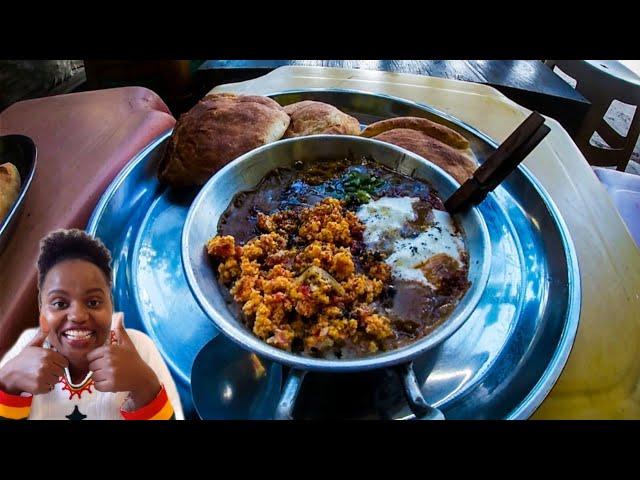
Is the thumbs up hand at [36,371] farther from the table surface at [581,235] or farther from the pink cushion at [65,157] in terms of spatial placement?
the table surface at [581,235]

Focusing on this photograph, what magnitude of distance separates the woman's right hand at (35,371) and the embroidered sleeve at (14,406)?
0.01 meters

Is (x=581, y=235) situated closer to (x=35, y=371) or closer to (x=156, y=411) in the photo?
(x=156, y=411)

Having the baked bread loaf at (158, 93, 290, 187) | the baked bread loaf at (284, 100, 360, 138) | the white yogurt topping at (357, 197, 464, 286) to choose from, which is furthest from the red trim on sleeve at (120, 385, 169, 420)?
the baked bread loaf at (284, 100, 360, 138)

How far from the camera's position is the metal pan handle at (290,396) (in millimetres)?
859

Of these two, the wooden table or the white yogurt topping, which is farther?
the wooden table

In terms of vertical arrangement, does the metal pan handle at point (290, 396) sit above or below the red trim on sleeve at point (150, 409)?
above

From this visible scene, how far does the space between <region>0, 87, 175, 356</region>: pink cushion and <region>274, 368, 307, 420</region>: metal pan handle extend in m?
0.51

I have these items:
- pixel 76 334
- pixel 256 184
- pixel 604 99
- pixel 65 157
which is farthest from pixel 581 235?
pixel 65 157

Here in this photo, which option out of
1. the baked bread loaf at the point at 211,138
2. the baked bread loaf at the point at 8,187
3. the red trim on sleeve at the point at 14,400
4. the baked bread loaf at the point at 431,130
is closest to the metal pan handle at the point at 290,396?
the red trim on sleeve at the point at 14,400

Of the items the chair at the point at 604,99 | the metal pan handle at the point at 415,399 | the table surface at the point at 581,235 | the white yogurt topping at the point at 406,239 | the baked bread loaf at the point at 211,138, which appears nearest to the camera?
the metal pan handle at the point at 415,399

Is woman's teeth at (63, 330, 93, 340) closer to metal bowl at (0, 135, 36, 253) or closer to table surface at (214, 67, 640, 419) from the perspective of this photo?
metal bowl at (0, 135, 36, 253)

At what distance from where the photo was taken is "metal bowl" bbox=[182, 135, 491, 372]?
928mm
